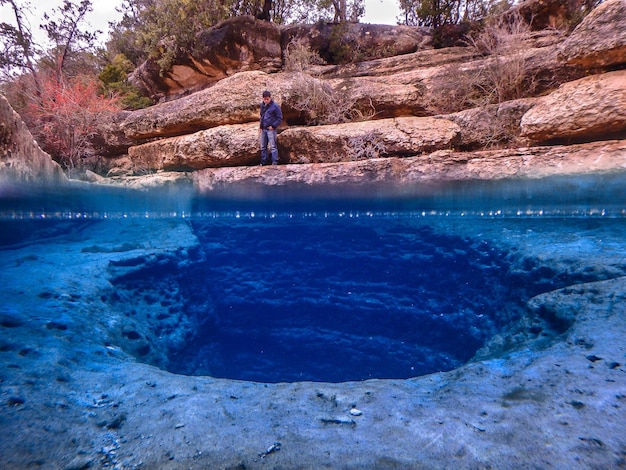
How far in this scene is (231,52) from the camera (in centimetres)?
1440

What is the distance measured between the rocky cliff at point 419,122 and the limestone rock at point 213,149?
0.12 ft

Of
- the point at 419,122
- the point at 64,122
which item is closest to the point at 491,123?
the point at 419,122

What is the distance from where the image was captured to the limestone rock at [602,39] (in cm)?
628

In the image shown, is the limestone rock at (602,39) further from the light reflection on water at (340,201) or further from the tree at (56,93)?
the tree at (56,93)

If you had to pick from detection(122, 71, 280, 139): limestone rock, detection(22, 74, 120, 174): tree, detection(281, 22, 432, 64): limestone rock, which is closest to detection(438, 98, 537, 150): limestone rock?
detection(122, 71, 280, 139): limestone rock

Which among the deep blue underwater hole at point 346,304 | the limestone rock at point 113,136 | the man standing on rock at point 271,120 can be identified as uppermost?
the limestone rock at point 113,136

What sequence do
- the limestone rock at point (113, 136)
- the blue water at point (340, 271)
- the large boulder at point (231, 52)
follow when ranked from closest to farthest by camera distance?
the blue water at point (340, 271), the limestone rock at point (113, 136), the large boulder at point (231, 52)

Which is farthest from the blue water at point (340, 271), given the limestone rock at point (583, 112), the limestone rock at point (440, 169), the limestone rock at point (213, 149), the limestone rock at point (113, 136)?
the limestone rock at point (113, 136)

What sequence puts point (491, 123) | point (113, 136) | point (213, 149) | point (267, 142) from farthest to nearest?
point (113, 136) < point (213, 149) < point (267, 142) < point (491, 123)

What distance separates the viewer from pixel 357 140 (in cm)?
862

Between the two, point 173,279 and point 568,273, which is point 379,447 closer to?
point 568,273

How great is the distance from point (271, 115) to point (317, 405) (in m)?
8.28

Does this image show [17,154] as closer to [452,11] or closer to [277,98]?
[277,98]

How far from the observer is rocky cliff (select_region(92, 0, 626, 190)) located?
6.42 meters
